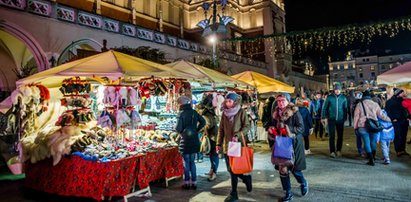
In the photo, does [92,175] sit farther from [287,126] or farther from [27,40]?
[27,40]

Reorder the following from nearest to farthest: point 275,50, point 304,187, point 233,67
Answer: point 304,187
point 233,67
point 275,50

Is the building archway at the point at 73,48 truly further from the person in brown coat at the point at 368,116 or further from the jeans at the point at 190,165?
the person in brown coat at the point at 368,116

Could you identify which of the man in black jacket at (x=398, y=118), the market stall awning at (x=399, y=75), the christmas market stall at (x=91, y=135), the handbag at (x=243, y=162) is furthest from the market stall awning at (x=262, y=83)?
the handbag at (x=243, y=162)

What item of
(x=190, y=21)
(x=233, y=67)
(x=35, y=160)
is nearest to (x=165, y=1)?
(x=190, y=21)

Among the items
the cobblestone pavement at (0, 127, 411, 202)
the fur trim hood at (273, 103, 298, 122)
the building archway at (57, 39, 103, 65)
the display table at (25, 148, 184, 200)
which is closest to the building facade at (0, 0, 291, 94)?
the building archway at (57, 39, 103, 65)

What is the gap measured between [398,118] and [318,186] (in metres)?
4.48

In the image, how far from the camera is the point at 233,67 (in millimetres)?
27250

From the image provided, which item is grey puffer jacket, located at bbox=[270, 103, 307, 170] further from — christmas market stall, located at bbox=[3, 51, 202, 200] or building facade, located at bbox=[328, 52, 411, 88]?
building facade, located at bbox=[328, 52, 411, 88]

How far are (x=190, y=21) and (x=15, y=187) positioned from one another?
28.9 metres

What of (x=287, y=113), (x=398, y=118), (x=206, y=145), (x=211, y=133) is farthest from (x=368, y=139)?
(x=206, y=145)

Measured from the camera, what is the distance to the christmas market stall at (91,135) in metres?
5.44

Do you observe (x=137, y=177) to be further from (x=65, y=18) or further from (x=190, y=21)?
(x=190, y=21)

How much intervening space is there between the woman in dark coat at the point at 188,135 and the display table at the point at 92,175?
65 cm

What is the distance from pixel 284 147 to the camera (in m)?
5.00
